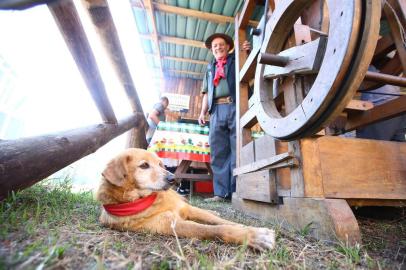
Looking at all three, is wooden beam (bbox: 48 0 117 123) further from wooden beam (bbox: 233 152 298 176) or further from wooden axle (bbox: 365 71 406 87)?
wooden axle (bbox: 365 71 406 87)

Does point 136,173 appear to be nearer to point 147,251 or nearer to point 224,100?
point 147,251

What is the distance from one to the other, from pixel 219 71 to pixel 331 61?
281 cm

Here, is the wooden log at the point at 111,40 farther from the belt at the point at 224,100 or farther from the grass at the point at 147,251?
the belt at the point at 224,100

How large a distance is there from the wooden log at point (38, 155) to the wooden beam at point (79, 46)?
1.21 feet

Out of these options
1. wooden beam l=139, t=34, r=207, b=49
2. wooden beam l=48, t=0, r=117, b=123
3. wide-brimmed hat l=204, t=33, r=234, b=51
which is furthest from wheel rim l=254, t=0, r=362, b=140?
wooden beam l=139, t=34, r=207, b=49

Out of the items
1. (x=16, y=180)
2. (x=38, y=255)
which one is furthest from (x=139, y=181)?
(x=38, y=255)

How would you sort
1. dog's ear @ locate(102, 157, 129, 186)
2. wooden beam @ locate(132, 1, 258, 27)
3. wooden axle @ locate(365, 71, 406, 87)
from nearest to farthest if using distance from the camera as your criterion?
wooden axle @ locate(365, 71, 406, 87)
dog's ear @ locate(102, 157, 129, 186)
wooden beam @ locate(132, 1, 258, 27)

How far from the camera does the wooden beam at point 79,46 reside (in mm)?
1181

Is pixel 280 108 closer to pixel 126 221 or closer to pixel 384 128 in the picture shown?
pixel 384 128

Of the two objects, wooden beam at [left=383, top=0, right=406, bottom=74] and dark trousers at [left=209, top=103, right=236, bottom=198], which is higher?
wooden beam at [left=383, top=0, right=406, bottom=74]

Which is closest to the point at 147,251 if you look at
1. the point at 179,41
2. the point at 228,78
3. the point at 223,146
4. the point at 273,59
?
the point at 273,59

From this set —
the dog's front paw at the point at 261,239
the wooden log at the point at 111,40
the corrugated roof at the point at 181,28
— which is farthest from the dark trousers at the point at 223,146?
the corrugated roof at the point at 181,28

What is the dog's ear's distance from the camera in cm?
172

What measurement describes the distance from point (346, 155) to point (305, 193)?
0.48m
